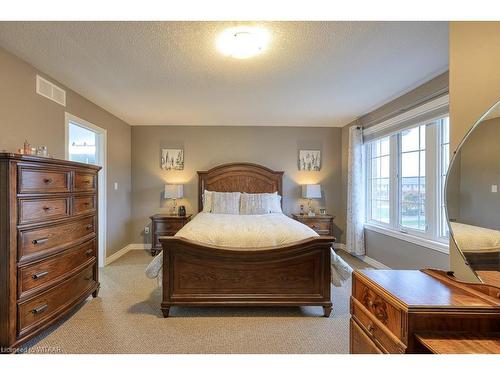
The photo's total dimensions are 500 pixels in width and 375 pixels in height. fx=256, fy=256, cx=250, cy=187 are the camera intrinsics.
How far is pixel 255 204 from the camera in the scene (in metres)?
4.29

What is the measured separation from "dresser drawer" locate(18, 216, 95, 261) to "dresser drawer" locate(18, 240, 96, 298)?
80mm

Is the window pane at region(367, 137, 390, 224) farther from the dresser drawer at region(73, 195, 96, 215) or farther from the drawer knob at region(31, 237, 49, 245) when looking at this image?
the drawer knob at region(31, 237, 49, 245)

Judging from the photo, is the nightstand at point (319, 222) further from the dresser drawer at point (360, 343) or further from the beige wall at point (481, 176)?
the beige wall at point (481, 176)

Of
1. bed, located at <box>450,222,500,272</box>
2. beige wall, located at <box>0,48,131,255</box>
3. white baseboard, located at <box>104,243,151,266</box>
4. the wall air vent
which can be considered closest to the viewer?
bed, located at <box>450,222,500,272</box>

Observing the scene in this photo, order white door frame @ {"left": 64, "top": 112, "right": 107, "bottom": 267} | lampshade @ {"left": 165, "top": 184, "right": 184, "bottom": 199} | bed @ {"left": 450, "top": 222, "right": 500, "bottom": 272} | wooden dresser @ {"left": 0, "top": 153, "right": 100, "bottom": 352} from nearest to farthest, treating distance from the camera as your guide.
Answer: bed @ {"left": 450, "top": 222, "right": 500, "bottom": 272}, wooden dresser @ {"left": 0, "top": 153, "right": 100, "bottom": 352}, white door frame @ {"left": 64, "top": 112, "right": 107, "bottom": 267}, lampshade @ {"left": 165, "top": 184, "right": 184, "bottom": 199}

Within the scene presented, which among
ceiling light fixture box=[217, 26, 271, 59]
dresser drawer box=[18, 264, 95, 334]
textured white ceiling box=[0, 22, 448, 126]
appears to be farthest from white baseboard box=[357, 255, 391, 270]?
dresser drawer box=[18, 264, 95, 334]

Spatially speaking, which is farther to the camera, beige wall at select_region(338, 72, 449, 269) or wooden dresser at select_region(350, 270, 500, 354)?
beige wall at select_region(338, 72, 449, 269)

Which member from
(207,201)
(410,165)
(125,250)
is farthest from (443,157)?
(125,250)

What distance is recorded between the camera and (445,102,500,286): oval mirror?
0.99 meters

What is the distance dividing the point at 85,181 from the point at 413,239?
373 centimetres

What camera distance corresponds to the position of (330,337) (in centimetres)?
206

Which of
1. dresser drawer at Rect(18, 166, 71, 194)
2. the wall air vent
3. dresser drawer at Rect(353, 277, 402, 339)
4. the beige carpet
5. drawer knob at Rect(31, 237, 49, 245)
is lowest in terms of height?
the beige carpet

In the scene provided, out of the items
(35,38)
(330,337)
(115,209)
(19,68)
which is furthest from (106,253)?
(330,337)

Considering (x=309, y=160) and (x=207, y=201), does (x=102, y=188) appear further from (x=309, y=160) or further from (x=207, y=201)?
(x=309, y=160)
